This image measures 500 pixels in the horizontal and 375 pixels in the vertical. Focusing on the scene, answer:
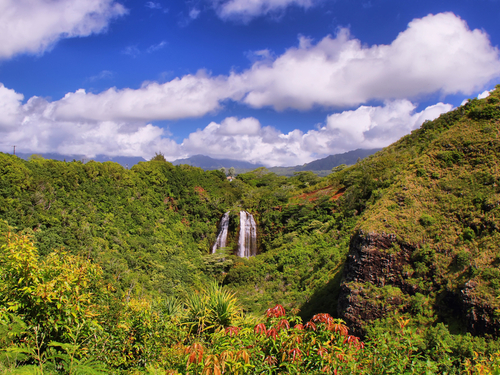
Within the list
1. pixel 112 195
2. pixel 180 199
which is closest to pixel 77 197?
pixel 112 195

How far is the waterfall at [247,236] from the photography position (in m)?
23.3

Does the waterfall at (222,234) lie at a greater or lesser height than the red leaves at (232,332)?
lesser

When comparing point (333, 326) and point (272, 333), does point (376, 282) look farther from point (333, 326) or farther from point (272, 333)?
point (272, 333)

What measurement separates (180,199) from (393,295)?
20920mm

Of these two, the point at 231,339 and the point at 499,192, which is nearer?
the point at 231,339

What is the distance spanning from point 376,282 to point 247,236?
1573 centimetres

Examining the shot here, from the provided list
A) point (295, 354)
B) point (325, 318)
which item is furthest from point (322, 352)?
point (325, 318)

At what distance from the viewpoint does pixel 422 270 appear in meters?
8.42

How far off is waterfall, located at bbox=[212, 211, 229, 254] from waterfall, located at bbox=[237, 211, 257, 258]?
151 centimetres

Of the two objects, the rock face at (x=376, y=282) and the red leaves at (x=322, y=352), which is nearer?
the red leaves at (x=322, y=352)

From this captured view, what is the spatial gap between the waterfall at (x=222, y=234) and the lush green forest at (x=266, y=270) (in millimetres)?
558

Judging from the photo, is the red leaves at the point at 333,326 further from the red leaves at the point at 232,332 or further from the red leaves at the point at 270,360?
the red leaves at the point at 232,332

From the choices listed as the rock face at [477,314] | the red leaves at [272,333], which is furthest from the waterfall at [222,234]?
the red leaves at [272,333]

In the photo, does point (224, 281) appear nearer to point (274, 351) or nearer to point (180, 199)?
point (180, 199)
